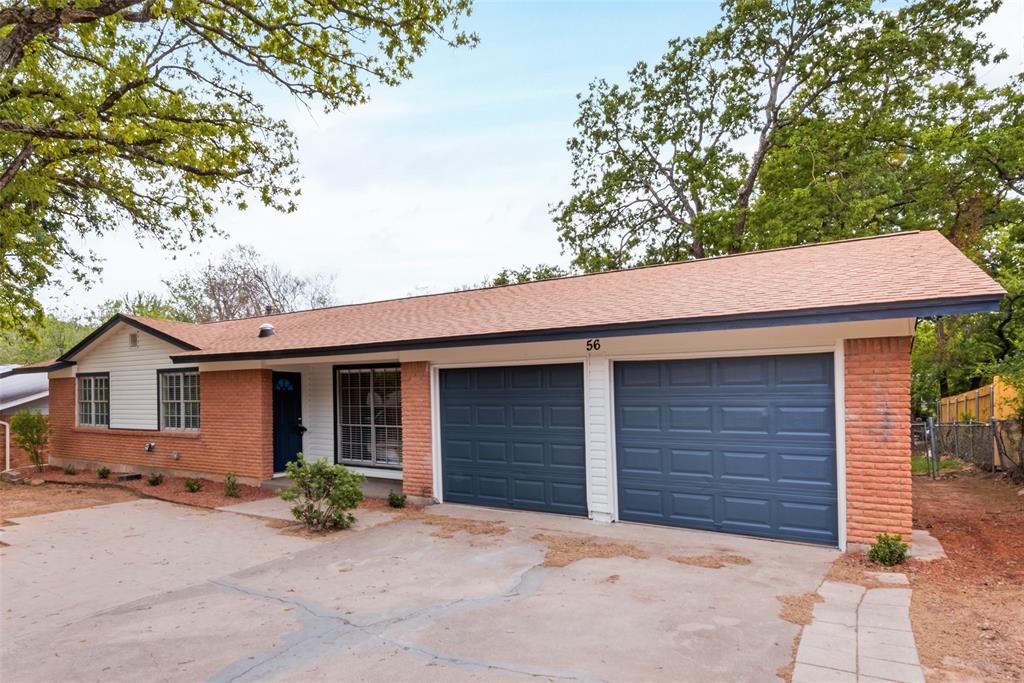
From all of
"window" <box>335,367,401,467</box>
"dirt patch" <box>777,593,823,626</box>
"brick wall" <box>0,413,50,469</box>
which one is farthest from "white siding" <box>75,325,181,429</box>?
"dirt patch" <box>777,593,823,626</box>

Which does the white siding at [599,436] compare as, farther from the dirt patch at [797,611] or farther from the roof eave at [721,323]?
the dirt patch at [797,611]

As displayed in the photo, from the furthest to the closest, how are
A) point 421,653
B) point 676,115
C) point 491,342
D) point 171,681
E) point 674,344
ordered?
point 676,115
point 491,342
point 674,344
point 421,653
point 171,681

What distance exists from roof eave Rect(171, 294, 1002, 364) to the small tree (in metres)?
11.6

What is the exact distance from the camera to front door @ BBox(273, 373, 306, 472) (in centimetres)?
1254

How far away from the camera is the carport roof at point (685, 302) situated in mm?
6102

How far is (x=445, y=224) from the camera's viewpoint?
35594 millimetres

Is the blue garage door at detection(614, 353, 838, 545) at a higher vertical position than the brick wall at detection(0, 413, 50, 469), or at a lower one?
higher

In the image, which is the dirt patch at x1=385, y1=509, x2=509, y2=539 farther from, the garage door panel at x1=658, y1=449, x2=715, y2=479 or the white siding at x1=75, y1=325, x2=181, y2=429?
the white siding at x1=75, y1=325, x2=181, y2=429

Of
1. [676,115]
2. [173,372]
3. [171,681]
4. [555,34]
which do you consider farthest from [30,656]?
[676,115]

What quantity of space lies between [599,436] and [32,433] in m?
16.7

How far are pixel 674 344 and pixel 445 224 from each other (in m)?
29.4

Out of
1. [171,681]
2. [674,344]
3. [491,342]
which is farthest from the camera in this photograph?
[491,342]

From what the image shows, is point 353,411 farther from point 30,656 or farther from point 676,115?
point 676,115

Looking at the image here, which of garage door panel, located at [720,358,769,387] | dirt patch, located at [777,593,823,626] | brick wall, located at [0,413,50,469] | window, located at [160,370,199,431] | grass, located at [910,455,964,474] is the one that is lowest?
grass, located at [910,455,964,474]
